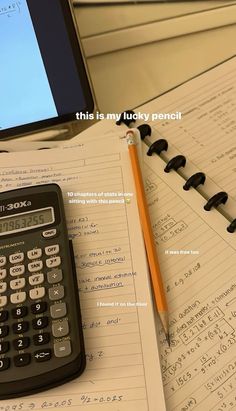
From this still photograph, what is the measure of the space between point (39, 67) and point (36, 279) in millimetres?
237

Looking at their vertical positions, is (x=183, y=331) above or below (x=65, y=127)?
below

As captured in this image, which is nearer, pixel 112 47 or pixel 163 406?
pixel 163 406

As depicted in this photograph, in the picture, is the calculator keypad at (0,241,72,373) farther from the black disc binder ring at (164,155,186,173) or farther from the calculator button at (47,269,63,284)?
the black disc binder ring at (164,155,186,173)

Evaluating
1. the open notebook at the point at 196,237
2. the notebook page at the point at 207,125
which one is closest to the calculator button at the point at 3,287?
the open notebook at the point at 196,237

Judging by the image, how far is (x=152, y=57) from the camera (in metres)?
0.61

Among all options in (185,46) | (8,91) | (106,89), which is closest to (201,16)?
(185,46)

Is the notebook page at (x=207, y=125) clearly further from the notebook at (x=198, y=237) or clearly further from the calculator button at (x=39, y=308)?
the calculator button at (x=39, y=308)

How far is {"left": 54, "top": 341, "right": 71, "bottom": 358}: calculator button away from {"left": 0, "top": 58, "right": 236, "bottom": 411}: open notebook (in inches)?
1.2

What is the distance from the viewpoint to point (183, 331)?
0.40 metres

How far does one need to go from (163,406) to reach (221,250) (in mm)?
143

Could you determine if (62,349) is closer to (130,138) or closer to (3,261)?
(3,261)

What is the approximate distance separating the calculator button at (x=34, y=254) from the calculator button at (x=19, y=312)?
0.16 ft

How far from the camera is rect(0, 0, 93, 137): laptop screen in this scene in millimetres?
515

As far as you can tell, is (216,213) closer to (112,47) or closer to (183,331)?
(183,331)
